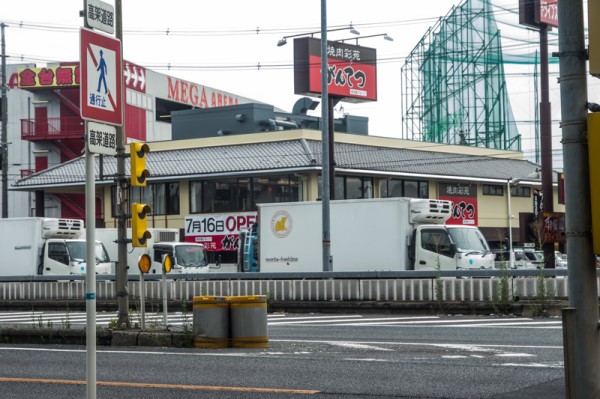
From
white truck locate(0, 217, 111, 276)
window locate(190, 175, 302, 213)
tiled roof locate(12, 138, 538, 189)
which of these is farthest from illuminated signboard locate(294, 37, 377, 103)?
→ white truck locate(0, 217, 111, 276)

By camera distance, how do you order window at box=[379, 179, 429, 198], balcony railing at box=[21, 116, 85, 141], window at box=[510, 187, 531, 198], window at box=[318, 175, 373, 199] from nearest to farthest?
window at box=[318, 175, 373, 199] < window at box=[379, 179, 429, 198] < window at box=[510, 187, 531, 198] < balcony railing at box=[21, 116, 85, 141]

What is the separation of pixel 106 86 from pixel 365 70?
50206mm

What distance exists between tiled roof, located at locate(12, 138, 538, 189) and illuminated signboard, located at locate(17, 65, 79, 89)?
949cm

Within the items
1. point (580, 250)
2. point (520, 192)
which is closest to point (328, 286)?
point (580, 250)

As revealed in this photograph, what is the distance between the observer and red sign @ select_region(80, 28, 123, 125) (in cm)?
628

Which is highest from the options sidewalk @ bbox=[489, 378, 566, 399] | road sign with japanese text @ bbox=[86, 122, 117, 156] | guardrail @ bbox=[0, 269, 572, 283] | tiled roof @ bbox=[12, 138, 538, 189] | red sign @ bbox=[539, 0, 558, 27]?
red sign @ bbox=[539, 0, 558, 27]

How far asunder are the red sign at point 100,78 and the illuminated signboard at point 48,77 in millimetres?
61208

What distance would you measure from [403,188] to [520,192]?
1115cm

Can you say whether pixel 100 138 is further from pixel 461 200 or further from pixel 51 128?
pixel 51 128

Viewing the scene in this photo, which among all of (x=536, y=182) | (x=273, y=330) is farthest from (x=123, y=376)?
(x=536, y=182)

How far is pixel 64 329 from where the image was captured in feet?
57.3

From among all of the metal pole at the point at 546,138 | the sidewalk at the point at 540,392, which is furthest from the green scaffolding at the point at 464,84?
the sidewalk at the point at 540,392

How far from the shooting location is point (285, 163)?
1925 inches

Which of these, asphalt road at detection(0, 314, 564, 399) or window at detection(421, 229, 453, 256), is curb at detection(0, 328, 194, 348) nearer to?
asphalt road at detection(0, 314, 564, 399)
